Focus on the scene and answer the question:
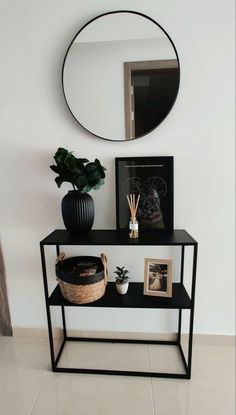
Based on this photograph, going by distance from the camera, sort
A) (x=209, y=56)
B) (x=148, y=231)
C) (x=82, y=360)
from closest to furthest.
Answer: (x=209, y=56) → (x=148, y=231) → (x=82, y=360)

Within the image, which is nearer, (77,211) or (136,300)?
(77,211)

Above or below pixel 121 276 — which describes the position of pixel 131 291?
below

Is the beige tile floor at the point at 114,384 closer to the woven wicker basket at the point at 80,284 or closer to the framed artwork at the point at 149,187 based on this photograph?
the woven wicker basket at the point at 80,284

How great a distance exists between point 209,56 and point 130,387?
1.77m

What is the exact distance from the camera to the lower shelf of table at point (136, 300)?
122 centimetres

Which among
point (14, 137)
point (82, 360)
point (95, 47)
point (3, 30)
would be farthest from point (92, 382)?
point (3, 30)

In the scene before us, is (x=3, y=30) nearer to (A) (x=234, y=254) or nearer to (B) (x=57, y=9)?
(B) (x=57, y=9)

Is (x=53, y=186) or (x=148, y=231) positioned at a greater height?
(x=53, y=186)

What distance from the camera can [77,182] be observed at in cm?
115

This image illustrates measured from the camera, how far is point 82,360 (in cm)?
141

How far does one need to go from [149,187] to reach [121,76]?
1.96 feet

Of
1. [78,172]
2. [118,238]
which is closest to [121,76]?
[78,172]

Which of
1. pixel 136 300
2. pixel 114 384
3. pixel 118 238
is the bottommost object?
pixel 114 384

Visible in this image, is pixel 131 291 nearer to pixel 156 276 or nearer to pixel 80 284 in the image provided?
pixel 156 276
